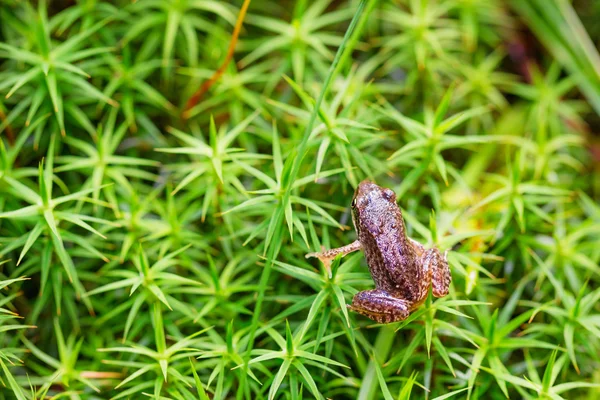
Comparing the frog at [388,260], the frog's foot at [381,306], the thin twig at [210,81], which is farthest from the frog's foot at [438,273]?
the thin twig at [210,81]

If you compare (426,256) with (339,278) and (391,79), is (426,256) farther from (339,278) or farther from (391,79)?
(391,79)

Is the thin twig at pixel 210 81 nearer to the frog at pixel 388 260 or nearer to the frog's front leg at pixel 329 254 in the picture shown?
the frog at pixel 388 260

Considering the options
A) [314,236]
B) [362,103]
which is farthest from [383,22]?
[314,236]

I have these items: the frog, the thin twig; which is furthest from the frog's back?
the thin twig

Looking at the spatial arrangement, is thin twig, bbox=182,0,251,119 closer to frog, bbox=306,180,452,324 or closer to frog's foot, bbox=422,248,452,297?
frog, bbox=306,180,452,324

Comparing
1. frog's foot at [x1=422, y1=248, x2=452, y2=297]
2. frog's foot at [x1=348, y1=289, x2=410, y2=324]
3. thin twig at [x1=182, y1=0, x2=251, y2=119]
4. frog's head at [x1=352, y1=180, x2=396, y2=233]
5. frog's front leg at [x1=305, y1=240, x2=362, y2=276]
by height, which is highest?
thin twig at [x1=182, y1=0, x2=251, y2=119]

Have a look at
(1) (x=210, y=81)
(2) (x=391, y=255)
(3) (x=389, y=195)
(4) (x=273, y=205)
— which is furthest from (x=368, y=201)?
(1) (x=210, y=81)
